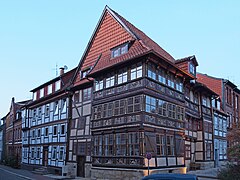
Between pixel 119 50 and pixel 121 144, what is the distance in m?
7.45

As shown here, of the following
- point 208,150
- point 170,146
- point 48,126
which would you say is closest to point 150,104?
point 170,146

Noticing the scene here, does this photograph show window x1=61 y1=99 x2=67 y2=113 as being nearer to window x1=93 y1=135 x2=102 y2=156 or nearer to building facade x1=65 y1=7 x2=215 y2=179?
building facade x1=65 y1=7 x2=215 y2=179

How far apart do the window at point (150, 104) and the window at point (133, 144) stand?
1.91 m

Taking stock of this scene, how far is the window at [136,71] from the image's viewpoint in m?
20.6

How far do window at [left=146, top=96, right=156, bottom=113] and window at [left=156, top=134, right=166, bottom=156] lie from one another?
186 centimetres

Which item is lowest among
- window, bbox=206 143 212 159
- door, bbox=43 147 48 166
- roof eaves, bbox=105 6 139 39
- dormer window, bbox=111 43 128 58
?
door, bbox=43 147 48 166

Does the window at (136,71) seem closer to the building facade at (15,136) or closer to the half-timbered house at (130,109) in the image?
the half-timbered house at (130,109)

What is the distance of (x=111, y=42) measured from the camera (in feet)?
84.0

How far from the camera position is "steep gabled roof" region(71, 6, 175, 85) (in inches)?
885

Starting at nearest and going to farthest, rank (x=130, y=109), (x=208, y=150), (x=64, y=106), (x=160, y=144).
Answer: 1. (x=130, y=109)
2. (x=160, y=144)
3. (x=208, y=150)
4. (x=64, y=106)

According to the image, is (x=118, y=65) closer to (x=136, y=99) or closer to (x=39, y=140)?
(x=136, y=99)

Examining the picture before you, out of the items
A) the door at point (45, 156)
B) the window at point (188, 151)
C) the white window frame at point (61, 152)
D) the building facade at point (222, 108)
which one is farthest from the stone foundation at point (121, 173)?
the door at point (45, 156)

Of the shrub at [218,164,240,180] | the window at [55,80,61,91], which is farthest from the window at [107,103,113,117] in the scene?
the window at [55,80,61,91]

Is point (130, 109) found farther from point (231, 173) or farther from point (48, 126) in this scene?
point (48, 126)
